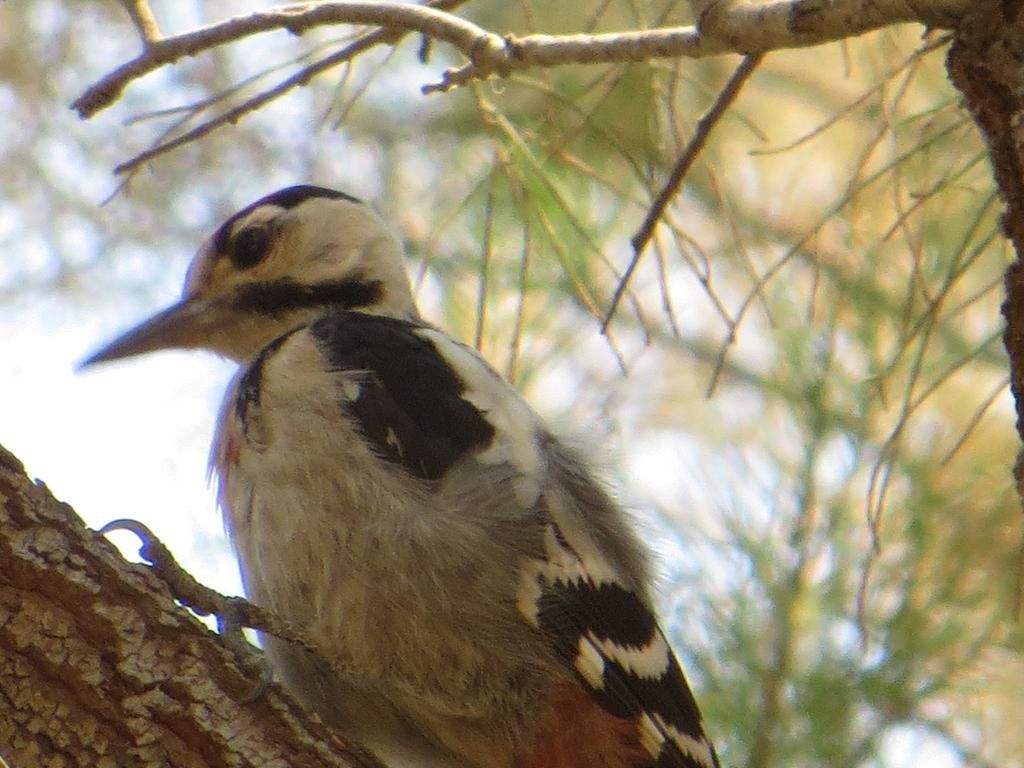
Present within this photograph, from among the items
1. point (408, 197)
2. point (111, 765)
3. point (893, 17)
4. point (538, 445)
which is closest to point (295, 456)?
point (538, 445)

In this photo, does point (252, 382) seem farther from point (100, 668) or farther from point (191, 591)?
point (100, 668)

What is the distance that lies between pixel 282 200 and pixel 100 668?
1.30m

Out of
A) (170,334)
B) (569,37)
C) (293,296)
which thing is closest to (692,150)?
(569,37)

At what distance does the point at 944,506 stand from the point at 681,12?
3.44ft

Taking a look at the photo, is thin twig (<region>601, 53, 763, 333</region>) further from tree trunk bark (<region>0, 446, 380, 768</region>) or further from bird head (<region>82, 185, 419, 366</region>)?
bird head (<region>82, 185, 419, 366</region>)

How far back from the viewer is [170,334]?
2619mm

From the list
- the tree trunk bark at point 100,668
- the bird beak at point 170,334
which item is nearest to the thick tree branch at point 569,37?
the tree trunk bark at point 100,668

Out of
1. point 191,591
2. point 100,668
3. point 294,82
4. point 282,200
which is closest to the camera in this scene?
point 100,668

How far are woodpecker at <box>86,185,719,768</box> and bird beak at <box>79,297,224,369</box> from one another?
0.67 ft

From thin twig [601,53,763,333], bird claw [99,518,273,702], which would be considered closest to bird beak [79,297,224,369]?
bird claw [99,518,273,702]

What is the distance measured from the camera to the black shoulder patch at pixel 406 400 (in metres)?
2.21

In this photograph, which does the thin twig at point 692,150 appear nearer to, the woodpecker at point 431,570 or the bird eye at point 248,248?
the woodpecker at point 431,570

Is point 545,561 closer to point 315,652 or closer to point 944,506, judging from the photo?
point 315,652

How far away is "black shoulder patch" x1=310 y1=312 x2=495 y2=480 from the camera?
7.26 feet
